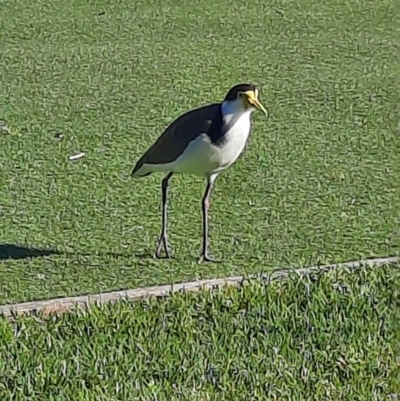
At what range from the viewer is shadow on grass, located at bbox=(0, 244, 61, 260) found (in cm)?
442

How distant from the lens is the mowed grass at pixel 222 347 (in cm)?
330

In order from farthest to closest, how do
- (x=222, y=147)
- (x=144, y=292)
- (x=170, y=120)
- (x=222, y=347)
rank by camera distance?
1. (x=170, y=120)
2. (x=222, y=147)
3. (x=144, y=292)
4. (x=222, y=347)

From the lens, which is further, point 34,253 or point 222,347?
point 34,253

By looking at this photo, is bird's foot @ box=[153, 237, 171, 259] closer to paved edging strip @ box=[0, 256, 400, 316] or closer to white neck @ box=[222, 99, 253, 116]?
paved edging strip @ box=[0, 256, 400, 316]

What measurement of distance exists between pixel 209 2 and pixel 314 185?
4.28 metres

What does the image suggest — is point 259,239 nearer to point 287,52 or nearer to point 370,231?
point 370,231

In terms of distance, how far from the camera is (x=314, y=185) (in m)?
5.23

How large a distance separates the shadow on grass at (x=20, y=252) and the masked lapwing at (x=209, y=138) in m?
0.42

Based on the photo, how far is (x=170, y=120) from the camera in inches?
247

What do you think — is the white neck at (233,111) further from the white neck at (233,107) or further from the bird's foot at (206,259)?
the bird's foot at (206,259)

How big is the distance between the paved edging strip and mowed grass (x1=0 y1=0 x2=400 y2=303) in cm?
17

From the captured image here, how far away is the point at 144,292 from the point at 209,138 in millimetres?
702

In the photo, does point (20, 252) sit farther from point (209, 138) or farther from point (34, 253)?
point (209, 138)

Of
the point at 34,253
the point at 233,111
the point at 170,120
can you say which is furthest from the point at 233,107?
the point at 170,120
